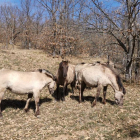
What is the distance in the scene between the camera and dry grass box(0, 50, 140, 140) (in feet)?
16.8

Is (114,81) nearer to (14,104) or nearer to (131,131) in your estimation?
(131,131)

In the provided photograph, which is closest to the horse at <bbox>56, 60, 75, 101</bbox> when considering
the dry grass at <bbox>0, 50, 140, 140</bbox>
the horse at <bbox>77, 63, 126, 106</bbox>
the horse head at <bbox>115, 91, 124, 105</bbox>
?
the dry grass at <bbox>0, 50, 140, 140</bbox>

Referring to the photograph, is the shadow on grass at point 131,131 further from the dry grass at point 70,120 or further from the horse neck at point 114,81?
the horse neck at point 114,81

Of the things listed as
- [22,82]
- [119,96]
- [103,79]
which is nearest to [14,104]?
[22,82]

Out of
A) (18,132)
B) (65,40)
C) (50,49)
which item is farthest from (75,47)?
(18,132)

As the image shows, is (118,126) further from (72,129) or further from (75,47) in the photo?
(75,47)

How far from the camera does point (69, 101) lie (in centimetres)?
822

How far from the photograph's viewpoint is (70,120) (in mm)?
6105

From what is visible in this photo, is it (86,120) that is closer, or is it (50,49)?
(86,120)

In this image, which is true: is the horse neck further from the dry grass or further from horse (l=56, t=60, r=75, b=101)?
horse (l=56, t=60, r=75, b=101)

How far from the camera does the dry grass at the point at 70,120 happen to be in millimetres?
5109

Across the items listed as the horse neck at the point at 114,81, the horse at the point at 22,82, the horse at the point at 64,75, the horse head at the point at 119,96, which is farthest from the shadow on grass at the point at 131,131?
the horse at the point at 64,75

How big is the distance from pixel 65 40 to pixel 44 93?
32.0ft

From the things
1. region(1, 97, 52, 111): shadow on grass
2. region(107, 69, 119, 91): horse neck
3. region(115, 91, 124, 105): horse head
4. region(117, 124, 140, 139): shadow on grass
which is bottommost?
region(117, 124, 140, 139): shadow on grass
